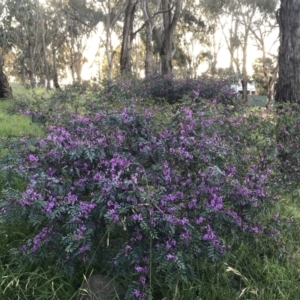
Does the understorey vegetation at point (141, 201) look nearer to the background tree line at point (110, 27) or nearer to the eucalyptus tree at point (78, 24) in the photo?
the background tree line at point (110, 27)

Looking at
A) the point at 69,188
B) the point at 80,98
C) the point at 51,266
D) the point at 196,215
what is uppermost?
the point at 80,98

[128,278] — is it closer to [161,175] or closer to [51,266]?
[51,266]

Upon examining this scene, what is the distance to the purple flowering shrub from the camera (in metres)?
2.26

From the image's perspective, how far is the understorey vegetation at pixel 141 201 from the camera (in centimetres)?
226

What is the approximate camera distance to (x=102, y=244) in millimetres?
2570

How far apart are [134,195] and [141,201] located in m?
0.09

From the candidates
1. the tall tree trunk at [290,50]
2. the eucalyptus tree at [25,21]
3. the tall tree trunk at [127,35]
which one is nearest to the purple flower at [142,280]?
the tall tree trunk at [290,50]

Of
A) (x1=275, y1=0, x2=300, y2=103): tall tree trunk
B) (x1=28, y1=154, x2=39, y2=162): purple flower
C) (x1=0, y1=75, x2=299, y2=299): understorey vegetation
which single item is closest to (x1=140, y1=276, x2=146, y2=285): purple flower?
(x1=0, y1=75, x2=299, y2=299): understorey vegetation

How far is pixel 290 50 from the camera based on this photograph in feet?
19.1

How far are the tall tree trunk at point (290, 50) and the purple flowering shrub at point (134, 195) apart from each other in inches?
125

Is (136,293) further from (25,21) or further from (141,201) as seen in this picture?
(25,21)

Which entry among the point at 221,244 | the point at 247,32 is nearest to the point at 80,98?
the point at 221,244

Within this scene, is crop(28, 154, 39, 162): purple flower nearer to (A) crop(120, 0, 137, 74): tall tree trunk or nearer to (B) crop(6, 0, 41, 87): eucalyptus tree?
(A) crop(120, 0, 137, 74): tall tree trunk

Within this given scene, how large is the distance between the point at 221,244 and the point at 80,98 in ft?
11.7
